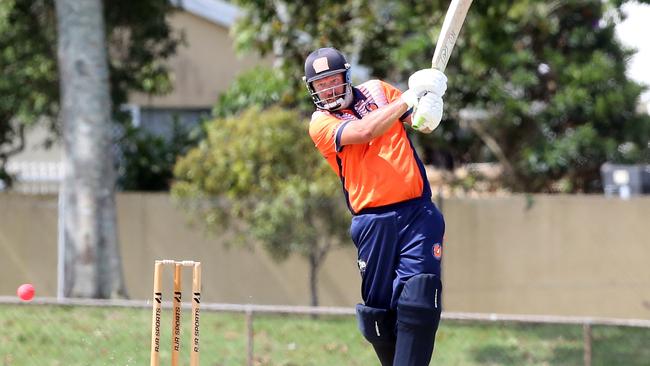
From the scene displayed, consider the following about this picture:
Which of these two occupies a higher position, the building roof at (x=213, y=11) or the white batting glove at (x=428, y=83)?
the building roof at (x=213, y=11)

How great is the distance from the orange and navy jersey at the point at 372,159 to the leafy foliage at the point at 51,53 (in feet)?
28.3

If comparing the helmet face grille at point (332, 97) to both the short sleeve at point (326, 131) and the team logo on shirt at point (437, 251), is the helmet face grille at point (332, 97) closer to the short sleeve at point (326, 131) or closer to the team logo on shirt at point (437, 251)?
the short sleeve at point (326, 131)

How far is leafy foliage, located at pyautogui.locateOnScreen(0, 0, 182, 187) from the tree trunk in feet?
5.94

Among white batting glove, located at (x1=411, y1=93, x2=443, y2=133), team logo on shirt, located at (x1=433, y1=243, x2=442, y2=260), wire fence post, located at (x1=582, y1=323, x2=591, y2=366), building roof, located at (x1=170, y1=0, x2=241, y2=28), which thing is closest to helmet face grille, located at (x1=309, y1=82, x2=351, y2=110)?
white batting glove, located at (x1=411, y1=93, x2=443, y2=133)

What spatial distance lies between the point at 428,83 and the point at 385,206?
0.77 meters

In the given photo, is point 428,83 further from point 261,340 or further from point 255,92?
point 255,92

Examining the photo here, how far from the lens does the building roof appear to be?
18297 mm

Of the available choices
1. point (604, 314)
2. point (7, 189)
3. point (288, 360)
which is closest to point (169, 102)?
point (7, 189)

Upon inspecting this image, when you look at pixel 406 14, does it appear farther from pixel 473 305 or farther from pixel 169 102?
pixel 169 102

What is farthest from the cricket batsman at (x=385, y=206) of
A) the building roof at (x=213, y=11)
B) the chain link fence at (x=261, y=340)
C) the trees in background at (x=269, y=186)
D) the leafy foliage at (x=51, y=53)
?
the building roof at (x=213, y=11)

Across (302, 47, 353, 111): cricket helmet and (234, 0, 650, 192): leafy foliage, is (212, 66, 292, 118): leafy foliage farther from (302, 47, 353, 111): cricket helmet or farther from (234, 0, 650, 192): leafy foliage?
(302, 47, 353, 111): cricket helmet

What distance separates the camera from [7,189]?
15.5 meters

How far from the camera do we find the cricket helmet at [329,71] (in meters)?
5.80

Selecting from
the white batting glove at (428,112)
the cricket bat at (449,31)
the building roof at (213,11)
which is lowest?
the white batting glove at (428,112)
